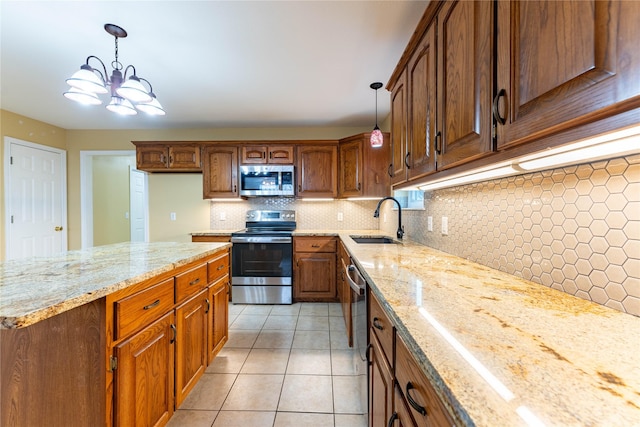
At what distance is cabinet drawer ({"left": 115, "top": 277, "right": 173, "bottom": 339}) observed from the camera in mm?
1040

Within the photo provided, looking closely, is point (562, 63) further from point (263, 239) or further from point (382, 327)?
point (263, 239)

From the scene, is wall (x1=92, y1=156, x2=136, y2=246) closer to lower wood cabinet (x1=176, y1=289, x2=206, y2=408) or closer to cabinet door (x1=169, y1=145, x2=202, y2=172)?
cabinet door (x1=169, y1=145, x2=202, y2=172)

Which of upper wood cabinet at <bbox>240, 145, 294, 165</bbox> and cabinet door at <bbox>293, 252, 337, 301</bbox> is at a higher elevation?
upper wood cabinet at <bbox>240, 145, 294, 165</bbox>

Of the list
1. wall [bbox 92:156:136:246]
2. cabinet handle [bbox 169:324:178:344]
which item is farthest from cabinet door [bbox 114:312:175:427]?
wall [bbox 92:156:136:246]

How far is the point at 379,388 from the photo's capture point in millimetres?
1024

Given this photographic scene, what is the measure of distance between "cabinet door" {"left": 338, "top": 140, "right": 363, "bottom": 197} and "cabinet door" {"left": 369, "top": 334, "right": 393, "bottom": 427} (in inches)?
93.3

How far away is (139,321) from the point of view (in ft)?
3.76

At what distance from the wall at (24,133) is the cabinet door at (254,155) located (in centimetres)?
280

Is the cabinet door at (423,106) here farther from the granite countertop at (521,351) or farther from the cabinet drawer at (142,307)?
the cabinet drawer at (142,307)

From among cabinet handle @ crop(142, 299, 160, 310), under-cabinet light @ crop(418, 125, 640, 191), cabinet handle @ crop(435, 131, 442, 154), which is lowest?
cabinet handle @ crop(142, 299, 160, 310)

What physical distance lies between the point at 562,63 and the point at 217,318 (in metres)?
2.25

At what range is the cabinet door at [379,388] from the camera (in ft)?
2.93

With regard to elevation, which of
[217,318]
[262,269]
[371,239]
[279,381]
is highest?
[371,239]

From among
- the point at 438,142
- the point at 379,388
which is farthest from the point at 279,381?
the point at 438,142
